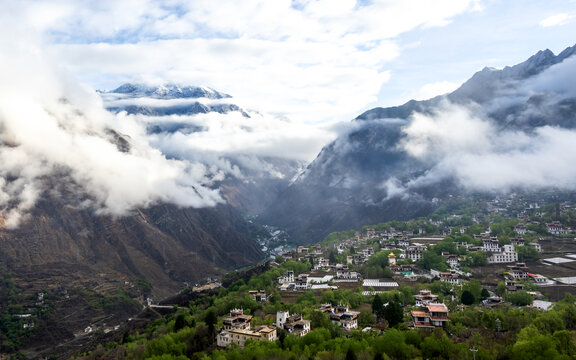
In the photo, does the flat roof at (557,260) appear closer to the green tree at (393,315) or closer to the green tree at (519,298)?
the green tree at (519,298)

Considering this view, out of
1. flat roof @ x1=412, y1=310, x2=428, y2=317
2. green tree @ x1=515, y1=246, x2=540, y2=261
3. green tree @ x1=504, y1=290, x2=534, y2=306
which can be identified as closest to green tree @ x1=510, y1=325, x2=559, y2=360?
flat roof @ x1=412, y1=310, x2=428, y2=317

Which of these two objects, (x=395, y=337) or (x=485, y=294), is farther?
(x=485, y=294)

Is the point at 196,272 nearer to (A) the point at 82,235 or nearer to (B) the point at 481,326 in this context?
(A) the point at 82,235

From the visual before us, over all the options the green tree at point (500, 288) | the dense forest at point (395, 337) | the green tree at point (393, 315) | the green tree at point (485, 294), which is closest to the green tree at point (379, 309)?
the dense forest at point (395, 337)

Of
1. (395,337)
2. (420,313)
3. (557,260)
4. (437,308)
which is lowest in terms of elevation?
(557,260)

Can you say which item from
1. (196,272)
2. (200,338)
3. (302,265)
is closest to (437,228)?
(302,265)

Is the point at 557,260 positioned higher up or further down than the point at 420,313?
further down

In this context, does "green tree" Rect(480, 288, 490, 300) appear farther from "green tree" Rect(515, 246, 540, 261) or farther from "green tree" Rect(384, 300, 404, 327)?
"green tree" Rect(515, 246, 540, 261)

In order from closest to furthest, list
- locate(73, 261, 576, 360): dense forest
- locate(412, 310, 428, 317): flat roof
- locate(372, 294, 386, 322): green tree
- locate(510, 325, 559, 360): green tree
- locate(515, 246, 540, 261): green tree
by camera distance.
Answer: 1. locate(510, 325, 559, 360): green tree
2. locate(73, 261, 576, 360): dense forest
3. locate(412, 310, 428, 317): flat roof
4. locate(372, 294, 386, 322): green tree
5. locate(515, 246, 540, 261): green tree

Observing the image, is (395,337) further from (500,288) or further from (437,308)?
(500,288)

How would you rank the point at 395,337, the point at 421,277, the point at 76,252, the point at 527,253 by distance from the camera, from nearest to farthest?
the point at 395,337 → the point at 421,277 → the point at 527,253 → the point at 76,252

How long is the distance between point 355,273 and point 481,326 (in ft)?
159

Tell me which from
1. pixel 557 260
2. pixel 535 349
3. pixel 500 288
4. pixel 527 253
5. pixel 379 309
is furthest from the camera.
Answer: pixel 527 253

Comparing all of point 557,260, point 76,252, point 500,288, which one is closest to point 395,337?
point 500,288
